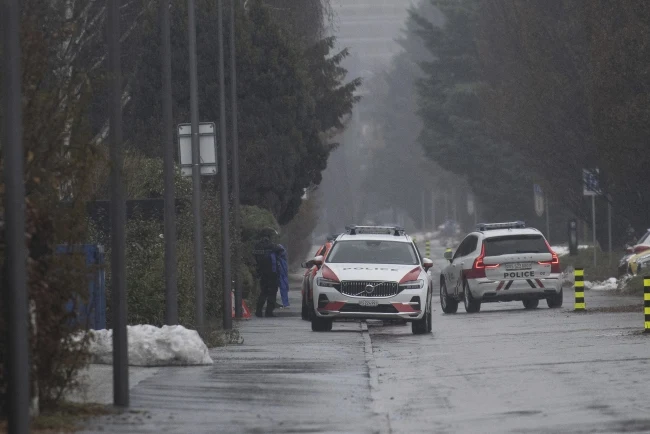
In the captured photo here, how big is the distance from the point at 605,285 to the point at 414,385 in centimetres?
2461

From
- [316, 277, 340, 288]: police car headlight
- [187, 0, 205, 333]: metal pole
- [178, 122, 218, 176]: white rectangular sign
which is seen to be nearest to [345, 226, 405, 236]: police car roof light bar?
[316, 277, 340, 288]: police car headlight

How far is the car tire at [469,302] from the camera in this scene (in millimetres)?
31967

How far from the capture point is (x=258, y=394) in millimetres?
15180

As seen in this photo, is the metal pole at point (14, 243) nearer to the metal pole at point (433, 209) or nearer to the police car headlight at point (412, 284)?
the police car headlight at point (412, 284)

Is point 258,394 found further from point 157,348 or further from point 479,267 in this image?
point 479,267

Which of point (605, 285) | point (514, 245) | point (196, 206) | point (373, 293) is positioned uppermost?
point (196, 206)

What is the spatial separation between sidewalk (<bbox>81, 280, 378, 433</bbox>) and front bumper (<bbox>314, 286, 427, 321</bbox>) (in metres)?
3.02

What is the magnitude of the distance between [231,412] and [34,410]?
1697 millimetres

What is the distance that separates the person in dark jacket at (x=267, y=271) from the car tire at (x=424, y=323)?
23.2ft

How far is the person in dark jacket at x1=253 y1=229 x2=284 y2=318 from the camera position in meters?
33.0

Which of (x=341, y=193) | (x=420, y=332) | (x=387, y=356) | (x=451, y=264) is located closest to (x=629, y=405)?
(x=387, y=356)

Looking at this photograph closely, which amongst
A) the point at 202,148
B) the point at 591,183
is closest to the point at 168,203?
the point at 202,148

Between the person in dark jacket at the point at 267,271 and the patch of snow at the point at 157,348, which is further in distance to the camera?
the person in dark jacket at the point at 267,271

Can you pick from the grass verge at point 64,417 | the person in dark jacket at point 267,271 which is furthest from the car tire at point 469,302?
the grass verge at point 64,417
